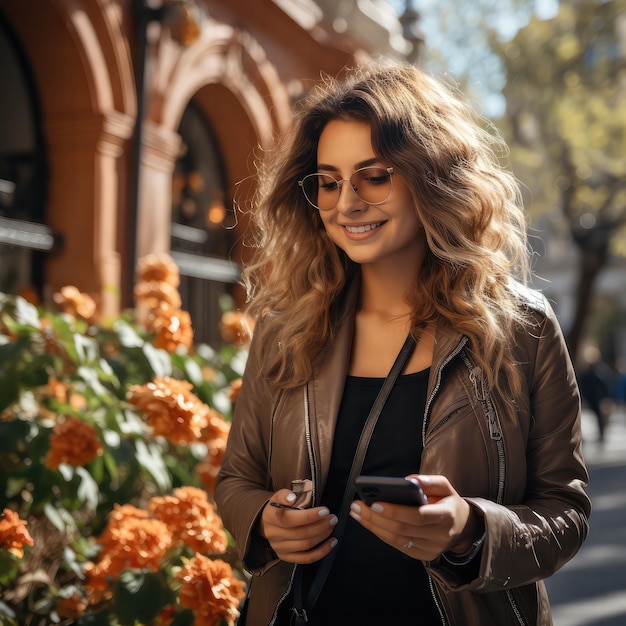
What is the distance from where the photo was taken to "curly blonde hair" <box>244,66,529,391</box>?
1958 mm

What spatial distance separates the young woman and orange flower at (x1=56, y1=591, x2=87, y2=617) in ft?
3.27

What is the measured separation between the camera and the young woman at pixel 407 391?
69.9 inches

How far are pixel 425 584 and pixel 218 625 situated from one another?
2.55 feet

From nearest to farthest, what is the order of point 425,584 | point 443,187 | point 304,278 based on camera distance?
point 425,584 → point 443,187 → point 304,278

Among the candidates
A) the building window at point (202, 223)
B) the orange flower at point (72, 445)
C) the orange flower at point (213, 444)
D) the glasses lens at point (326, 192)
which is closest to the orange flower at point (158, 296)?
the orange flower at point (213, 444)

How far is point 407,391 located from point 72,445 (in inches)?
52.6

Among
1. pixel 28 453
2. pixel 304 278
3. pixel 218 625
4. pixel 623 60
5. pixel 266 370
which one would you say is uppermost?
pixel 623 60

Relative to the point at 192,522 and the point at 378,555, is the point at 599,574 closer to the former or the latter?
the point at 192,522

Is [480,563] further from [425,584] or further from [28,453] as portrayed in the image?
[28,453]

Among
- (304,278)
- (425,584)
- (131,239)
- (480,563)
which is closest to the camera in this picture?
(480,563)

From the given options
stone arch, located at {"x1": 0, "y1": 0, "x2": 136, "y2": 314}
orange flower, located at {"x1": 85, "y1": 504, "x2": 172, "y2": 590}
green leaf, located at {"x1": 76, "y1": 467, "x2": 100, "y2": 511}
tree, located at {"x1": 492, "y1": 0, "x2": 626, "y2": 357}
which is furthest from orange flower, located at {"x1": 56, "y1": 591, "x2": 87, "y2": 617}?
tree, located at {"x1": 492, "y1": 0, "x2": 626, "y2": 357}

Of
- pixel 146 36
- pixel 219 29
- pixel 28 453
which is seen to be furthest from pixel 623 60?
pixel 28 453

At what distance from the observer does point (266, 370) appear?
2080mm

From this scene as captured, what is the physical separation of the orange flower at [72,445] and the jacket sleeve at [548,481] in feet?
4.82
